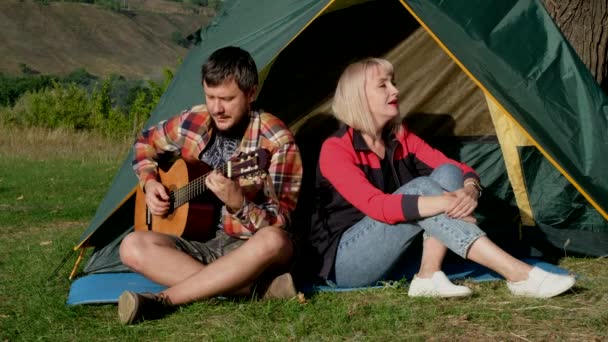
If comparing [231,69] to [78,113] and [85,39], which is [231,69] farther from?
[85,39]

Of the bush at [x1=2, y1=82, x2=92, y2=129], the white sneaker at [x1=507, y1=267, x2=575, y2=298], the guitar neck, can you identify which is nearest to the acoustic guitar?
the guitar neck

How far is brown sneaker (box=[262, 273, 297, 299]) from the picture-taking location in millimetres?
3492

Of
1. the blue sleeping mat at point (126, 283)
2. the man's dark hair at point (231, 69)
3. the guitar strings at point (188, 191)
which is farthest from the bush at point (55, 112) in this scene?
the man's dark hair at point (231, 69)

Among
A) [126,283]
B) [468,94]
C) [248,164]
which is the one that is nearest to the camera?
[248,164]

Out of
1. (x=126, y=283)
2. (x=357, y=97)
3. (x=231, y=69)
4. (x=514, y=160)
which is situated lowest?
(x=126, y=283)

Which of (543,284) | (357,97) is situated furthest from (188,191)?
(543,284)

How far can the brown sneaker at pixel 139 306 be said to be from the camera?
10.6 ft

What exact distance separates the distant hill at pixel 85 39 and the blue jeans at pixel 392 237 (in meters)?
45.7

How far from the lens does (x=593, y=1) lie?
5.39 m

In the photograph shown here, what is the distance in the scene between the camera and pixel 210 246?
147 inches

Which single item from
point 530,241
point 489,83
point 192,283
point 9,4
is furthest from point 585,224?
point 9,4

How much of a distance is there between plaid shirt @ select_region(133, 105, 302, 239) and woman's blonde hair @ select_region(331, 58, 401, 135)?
28 cm

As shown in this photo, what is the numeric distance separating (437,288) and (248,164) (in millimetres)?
921

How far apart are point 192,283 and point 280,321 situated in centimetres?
40
